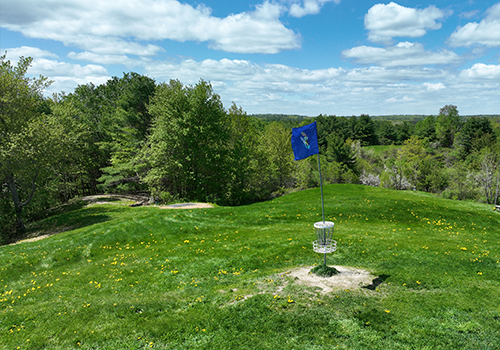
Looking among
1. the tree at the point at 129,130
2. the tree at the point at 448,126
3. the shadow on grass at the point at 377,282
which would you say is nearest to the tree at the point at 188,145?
the tree at the point at 129,130

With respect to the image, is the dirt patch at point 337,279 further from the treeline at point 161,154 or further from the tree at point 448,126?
the tree at point 448,126

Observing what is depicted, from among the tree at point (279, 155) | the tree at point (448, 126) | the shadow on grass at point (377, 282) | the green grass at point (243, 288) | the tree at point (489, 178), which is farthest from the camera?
the tree at point (448, 126)

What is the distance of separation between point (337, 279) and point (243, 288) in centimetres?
384

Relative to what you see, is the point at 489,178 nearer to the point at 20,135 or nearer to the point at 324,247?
the point at 324,247

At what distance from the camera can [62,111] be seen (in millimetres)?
40000

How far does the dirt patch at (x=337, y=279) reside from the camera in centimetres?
1027

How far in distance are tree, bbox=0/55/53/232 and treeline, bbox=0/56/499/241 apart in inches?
3.6

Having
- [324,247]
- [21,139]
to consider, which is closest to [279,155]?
[21,139]

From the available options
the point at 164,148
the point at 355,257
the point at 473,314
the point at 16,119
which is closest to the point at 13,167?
the point at 16,119

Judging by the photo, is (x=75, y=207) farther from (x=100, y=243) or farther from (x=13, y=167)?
(x=100, y=243)

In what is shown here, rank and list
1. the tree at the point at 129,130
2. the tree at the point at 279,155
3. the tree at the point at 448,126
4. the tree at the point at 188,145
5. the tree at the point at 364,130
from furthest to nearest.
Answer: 1. the tree at the point at 364,130
2. the tree at the point at 448,126
3. the tree at the point at 279,155
4. the tree at the point at 129,130
5. the tree at the point at 188,145

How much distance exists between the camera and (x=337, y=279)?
10914mm

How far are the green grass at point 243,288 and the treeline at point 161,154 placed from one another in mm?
11547

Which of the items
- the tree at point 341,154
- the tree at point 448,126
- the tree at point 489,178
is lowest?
the tree at point 489,178
